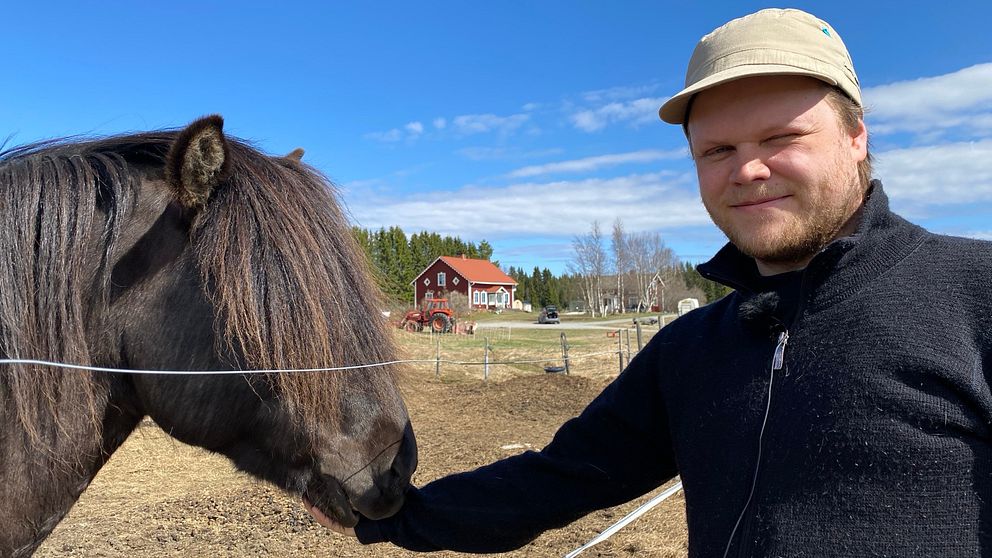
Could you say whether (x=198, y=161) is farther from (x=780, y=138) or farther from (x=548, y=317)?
(x=548, y=317)

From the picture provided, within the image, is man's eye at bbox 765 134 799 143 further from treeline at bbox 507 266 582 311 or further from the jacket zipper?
treeline at bbox 507 266 582 311

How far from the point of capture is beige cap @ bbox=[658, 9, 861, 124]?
1271mm

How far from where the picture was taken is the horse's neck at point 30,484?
152 centimetres

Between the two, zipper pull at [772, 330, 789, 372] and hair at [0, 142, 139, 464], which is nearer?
zipper pull at [772, 330, 789, 372]

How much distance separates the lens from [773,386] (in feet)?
4.32

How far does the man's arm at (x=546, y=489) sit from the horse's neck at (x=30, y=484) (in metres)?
0.79

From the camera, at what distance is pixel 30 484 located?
1.56 m

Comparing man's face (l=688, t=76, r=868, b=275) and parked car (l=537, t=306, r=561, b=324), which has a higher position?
man's face (l=688, t=76, r=868, b=275)

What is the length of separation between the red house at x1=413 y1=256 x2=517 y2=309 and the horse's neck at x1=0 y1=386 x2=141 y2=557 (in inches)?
1979

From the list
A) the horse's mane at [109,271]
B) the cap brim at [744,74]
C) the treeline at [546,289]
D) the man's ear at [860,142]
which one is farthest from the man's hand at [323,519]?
the treeline at [546,289]

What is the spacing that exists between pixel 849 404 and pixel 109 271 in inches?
71.1

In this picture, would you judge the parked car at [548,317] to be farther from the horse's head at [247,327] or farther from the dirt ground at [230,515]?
the horse's head at [247,327]

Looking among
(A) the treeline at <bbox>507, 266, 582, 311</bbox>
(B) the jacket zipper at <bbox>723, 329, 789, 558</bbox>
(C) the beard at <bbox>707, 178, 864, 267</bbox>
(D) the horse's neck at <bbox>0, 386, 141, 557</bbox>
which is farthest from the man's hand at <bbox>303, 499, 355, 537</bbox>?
(A) the treeline at <bbox>507, 266, 582, 311</bbox>

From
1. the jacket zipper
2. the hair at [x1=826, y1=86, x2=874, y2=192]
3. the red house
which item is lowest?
the jacket zipper
